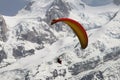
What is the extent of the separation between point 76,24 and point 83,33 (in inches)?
126

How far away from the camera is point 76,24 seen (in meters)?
96.6

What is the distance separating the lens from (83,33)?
98.8 metres

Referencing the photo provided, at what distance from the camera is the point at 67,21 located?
95562 mm

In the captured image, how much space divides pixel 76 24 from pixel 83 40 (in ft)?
18.6

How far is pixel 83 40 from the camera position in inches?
3976

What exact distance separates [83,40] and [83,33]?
103 inches

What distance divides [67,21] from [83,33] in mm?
5236

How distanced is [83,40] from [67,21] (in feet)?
24.6
